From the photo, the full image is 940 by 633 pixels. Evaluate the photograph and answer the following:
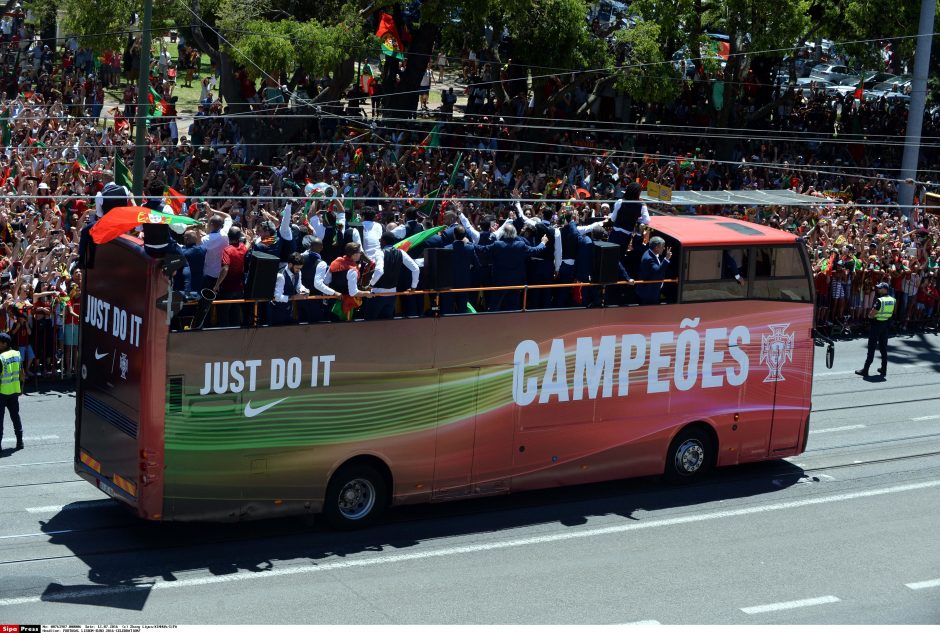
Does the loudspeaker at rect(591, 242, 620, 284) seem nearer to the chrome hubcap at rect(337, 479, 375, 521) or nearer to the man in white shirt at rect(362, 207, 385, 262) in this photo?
the man in white shirt at rect(362, 207, 385, 262)

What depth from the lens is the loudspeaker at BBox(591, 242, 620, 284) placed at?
50.7 ft

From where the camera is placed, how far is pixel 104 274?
44.7ft

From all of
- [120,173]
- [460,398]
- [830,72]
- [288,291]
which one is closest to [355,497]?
[460,398]

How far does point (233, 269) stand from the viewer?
1369 cm

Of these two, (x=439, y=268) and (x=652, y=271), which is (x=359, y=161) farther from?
(x=439, y=268)

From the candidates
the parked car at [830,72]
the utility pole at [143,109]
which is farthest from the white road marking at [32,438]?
the parked car at [830,72]

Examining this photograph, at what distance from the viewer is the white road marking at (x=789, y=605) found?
12.9 metres

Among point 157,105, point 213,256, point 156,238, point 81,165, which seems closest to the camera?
point 156,238

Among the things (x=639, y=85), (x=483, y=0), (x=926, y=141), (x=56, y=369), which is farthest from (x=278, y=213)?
(x=926, y=141)

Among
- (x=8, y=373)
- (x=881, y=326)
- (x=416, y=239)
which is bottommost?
(x=8, y=373)

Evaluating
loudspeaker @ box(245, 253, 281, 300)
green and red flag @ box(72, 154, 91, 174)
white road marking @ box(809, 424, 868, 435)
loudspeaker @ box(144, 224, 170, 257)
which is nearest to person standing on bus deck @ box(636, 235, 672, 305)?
loudspeaker @ box(245, 253, 281, 300)

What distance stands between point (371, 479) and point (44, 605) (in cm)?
397

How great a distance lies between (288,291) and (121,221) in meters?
1.90

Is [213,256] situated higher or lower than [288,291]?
higher
